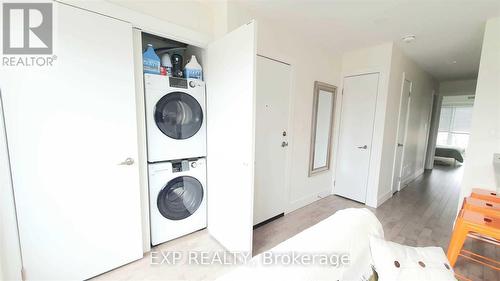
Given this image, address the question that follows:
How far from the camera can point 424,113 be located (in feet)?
14.7

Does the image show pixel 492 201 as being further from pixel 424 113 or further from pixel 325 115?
pixel 424 113

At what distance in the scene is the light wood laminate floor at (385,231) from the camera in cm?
165

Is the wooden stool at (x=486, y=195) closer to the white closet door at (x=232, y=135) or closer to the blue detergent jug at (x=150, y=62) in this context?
the white closet door at (x=232, y=135)

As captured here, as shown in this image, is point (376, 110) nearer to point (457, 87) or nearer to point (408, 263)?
point (408, 263)

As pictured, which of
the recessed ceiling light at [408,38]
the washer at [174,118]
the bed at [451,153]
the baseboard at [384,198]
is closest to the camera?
the washer at [174,118]

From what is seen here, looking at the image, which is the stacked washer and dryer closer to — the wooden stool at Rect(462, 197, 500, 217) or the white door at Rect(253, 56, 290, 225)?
the white door at Rect(253, 56, 290, 225)

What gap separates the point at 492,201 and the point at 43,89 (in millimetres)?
3651

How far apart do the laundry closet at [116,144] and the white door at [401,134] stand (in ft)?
9.61

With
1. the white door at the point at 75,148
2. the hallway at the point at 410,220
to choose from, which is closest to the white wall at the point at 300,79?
the hallway at the point at 410,220

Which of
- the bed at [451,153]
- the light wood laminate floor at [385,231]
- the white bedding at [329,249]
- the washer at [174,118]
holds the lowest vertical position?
the light wood laminate floor at [385,231]

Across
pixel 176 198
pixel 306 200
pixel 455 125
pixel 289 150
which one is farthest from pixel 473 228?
pixel 455 125

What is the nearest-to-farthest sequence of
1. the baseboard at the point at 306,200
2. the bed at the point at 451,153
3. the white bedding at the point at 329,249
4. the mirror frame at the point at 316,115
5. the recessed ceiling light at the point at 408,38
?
1. the white bedding at the point at 329,249
2. the recessed ceiling light at the point at 408,38
3. the baseboard at the point at 306,200
4. the mirror frame at the point at 316,115
5. the bed at the point at 451,153

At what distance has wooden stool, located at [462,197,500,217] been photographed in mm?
1503

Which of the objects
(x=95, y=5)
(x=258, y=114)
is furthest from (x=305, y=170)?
(x=95, y=5)
